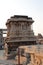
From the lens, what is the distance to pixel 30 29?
43.9 feet

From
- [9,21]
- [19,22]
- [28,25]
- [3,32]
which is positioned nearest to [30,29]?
[28,25]

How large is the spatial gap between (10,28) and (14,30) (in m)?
0.76

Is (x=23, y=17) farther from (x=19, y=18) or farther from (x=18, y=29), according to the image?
(x=18, y=29)

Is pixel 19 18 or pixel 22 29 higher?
pixel 19 18

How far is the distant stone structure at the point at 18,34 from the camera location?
1241 cm

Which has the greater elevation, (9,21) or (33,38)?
(9,21)

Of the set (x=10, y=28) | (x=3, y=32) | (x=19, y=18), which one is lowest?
(x=3, y=32)

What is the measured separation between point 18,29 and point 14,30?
0.38 meters

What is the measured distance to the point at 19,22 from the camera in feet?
42.8

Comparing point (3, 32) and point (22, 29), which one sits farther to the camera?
point (3, 32)

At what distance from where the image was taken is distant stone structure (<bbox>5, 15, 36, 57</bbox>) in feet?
40.7

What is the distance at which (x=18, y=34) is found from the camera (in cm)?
1285

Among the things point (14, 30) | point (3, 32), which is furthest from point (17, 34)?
point (3, 32)

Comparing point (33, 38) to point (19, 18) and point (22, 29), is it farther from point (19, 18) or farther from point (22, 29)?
point (19, 18)
